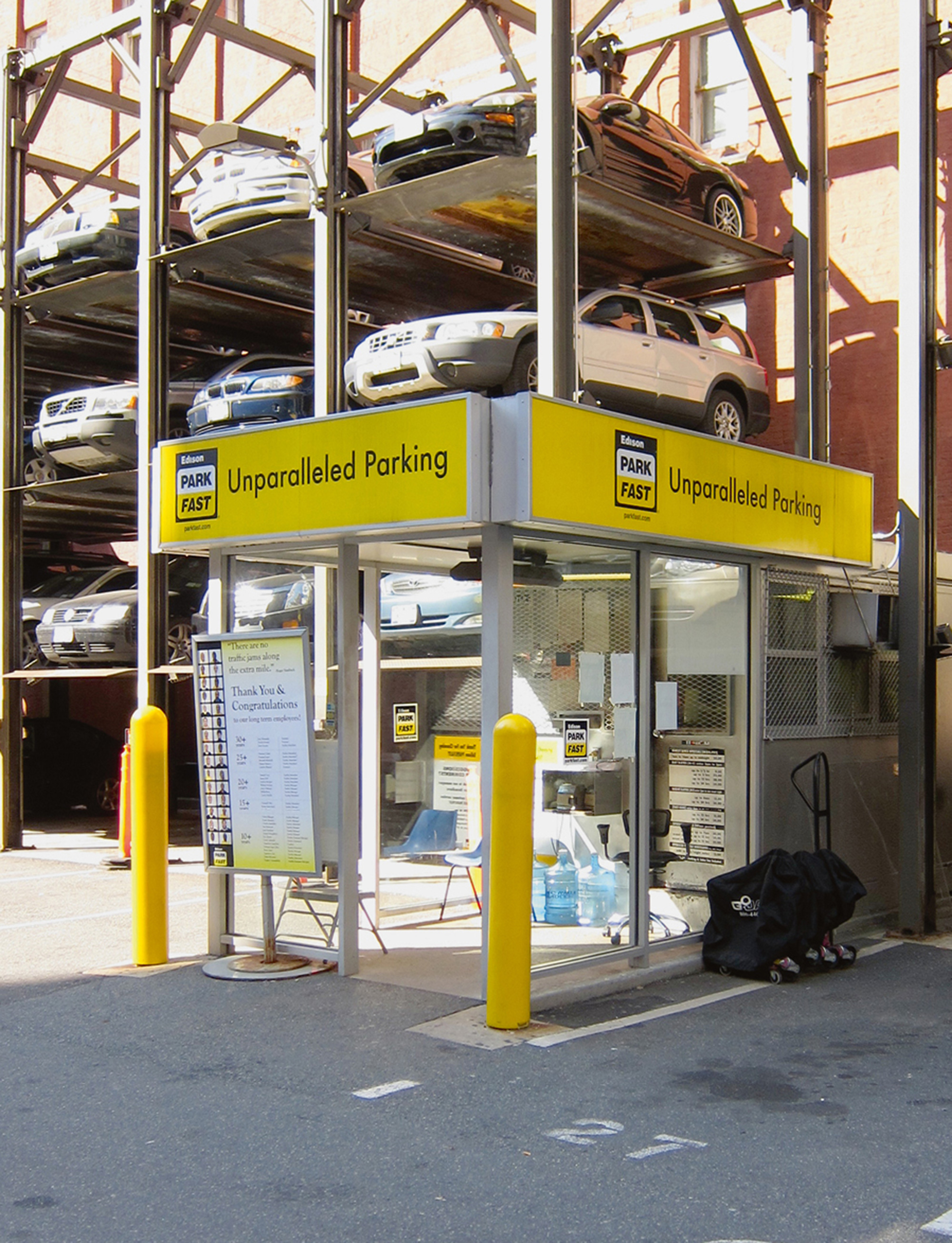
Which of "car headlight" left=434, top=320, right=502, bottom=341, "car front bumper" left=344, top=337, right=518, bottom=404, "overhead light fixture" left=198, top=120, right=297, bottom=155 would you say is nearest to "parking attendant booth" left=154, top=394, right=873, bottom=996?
"car front bumper" left=344, top=337, right=518, bottom=404

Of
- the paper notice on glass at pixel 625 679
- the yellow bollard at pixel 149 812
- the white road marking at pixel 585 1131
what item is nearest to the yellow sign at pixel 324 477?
the yellow bollard at pixel 149 812

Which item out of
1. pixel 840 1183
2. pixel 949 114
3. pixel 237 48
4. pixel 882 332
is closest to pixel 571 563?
pixel 840 1183

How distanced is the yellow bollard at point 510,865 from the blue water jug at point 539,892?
1.86 m

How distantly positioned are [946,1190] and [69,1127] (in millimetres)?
3252

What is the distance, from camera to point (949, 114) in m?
14.4

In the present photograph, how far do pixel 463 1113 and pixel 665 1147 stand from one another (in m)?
0.85

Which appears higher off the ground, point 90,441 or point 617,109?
point 617,109

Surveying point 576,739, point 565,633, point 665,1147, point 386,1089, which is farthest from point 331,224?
point 665,1147

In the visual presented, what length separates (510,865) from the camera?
685 centimetres

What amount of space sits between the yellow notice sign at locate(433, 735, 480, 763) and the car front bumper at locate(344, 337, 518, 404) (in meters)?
3.63

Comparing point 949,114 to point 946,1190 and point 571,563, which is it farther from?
point 946,1190

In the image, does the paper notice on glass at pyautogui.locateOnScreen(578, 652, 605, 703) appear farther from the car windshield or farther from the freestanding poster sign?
the car windshield

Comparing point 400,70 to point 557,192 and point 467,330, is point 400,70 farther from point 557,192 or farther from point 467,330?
point 557,192

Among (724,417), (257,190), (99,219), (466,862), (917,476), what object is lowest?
(466,862)
